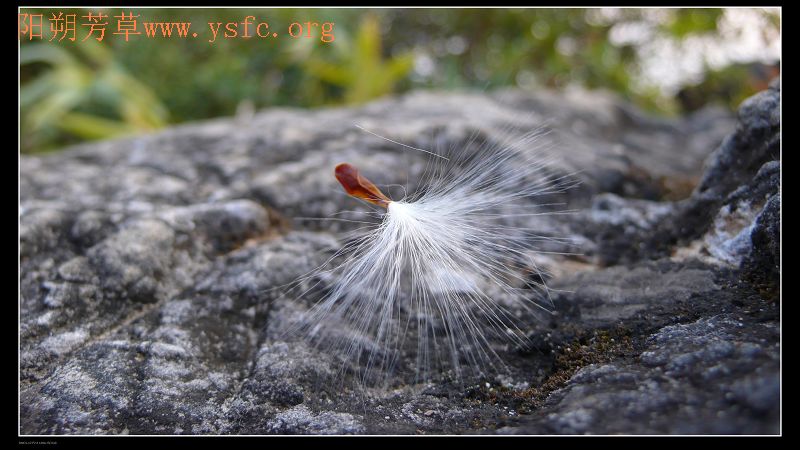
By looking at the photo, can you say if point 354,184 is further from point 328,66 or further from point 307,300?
point 328,66

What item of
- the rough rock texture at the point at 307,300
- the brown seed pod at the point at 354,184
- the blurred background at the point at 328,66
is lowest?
the rough rock texture at the point at 307,300

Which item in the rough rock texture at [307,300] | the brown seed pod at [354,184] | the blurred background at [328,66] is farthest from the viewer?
the blurred background at [328,66]

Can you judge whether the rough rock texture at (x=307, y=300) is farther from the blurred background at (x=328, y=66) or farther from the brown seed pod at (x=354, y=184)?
the blurred background at (x=328, y=66)

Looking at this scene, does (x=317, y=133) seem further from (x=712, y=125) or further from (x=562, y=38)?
(x=562, y=38)

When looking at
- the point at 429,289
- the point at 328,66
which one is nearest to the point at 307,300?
the point at 429,289

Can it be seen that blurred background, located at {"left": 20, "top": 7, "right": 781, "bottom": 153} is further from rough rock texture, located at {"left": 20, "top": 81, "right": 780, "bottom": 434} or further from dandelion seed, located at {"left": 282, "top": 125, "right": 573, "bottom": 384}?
dandelion seed, located at {"left": 282, "top": 125, "right": 573, "bottom": 384}

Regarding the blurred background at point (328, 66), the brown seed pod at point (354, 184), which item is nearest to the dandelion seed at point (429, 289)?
the brown seed pod at point (354, 184)
